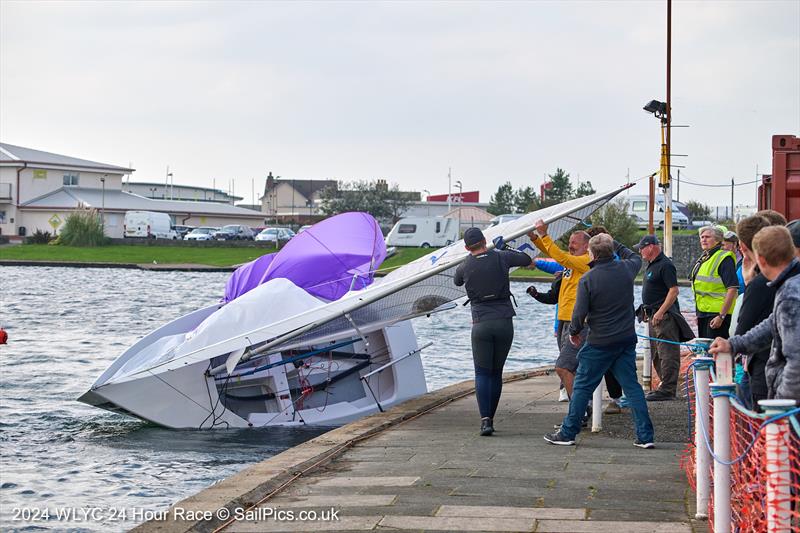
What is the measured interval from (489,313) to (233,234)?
76378 mm

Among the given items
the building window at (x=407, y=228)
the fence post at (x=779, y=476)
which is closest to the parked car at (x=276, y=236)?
the building window at (x=407, y=228)

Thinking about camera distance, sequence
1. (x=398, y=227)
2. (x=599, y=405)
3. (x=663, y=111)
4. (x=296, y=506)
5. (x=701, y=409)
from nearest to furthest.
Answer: (x=701, y=409) → (x=296, y=506) → (x=599, y=405) → (x=663, y=111) → (x=398, y=227)

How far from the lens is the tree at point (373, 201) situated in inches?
4717

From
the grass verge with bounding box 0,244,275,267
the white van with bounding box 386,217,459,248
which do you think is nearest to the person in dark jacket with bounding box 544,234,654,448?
the grass verge with bounding box 0,244,275,267

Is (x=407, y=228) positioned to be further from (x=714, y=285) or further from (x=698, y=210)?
(x=714, y=285)

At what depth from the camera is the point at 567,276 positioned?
11484mm

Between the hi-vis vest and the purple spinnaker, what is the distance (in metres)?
6.12

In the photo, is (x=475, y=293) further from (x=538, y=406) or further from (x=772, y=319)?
(x=772, y=319)

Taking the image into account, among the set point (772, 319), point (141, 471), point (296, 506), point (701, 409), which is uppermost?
point (772, 319)

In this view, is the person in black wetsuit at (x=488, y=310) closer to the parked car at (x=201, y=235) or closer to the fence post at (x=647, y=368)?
the fence post at (x=647, y=368)

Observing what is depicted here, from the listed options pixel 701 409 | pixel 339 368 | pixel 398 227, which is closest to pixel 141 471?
pixel 339 368

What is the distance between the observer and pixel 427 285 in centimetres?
1330

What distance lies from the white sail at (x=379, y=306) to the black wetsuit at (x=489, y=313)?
1.65 metres

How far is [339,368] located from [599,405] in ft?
17.5
